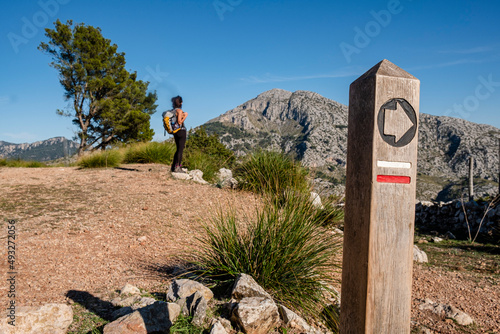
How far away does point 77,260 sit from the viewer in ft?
12.9

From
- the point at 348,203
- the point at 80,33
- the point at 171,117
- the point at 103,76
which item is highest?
the point at 80,33

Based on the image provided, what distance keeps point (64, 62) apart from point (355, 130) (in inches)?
1157

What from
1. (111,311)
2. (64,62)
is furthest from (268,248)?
(64,62)

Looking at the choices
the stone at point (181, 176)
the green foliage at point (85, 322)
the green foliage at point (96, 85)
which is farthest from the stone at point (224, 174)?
the green foliage at point (96, 85)

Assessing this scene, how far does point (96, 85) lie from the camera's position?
85.4 ft

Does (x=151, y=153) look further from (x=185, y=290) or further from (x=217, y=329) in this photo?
(x=217, y=329)

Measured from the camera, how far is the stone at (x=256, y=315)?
2463 mm

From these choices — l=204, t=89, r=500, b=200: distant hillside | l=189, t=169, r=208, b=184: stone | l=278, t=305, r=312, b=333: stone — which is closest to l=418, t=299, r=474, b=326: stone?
l=278, t=305, r=312, b=333: stone

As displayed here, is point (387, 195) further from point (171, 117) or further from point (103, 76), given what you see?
point (103, 76)

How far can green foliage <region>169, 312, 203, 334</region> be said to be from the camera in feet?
7.92

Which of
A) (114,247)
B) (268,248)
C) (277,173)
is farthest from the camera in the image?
(277,173)

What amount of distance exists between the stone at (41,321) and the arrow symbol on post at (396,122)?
102 inches

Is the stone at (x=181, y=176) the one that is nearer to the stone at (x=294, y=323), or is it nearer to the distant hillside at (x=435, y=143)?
the stone at (x=294, y=323)

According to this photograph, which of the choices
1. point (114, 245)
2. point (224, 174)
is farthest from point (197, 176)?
point (114, 245)
